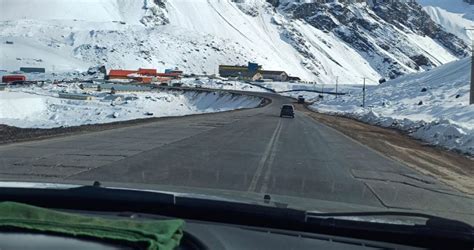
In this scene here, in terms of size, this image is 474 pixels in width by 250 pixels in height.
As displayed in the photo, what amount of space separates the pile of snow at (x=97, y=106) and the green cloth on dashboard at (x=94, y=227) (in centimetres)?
3813

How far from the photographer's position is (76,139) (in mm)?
22547

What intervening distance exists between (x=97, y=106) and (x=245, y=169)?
2151 inches

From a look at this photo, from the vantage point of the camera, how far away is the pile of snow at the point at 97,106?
162 ft

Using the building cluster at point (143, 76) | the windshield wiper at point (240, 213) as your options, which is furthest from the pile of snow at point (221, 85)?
the windshield wiper at point (240, 213)

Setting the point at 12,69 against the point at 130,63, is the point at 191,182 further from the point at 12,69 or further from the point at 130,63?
the point at 130,63

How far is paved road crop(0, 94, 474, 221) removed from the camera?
439 inches

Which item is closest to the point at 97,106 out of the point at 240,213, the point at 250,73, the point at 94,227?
the point at 240,213

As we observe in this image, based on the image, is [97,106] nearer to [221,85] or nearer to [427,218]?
[427,218]

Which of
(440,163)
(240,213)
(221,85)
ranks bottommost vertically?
(221,85)

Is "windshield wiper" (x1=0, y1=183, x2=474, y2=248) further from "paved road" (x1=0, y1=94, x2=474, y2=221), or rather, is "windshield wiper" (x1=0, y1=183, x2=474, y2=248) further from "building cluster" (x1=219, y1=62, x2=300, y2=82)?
"building cluster" (x1=219, y1=62, x2=300, y2=82)

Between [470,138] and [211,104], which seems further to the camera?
[211,104]

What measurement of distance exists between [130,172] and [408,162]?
8968 mm

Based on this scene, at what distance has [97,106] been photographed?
219 feet

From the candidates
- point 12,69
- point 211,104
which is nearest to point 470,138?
point 211,104
